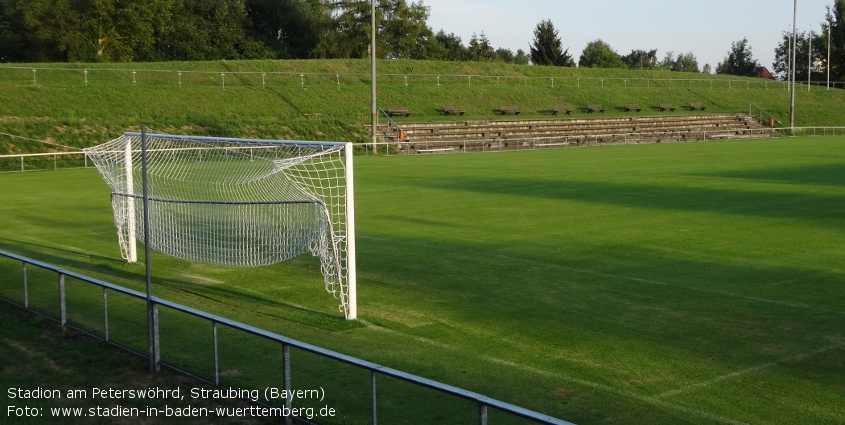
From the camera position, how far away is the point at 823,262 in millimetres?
13227

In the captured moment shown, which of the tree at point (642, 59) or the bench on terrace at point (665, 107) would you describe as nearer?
the bench on terrace at point (665, 107)

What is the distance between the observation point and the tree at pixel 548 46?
97125 mm

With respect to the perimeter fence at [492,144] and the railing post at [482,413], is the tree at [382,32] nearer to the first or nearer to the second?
the perimeter fence at [492,144]

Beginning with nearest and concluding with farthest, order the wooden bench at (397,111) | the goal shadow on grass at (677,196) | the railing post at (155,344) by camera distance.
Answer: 1. the railing post at (155,344)
2. the goal shadow on grass at (677,196)
3. the wooden bench at (397,111)

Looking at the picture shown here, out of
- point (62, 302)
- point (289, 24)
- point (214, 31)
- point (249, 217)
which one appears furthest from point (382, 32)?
point (62, 302)

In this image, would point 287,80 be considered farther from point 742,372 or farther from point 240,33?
point 742,372

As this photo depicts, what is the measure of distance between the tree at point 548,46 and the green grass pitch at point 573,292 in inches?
2998

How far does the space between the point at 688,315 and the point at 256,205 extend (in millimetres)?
6635

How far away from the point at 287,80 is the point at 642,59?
10268 cm

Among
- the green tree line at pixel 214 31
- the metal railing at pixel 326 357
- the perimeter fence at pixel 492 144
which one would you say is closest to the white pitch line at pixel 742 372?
the metal railing at pixel 326 357

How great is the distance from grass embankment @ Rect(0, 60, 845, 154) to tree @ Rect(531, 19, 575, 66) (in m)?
24.7

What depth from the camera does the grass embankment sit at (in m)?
40.3

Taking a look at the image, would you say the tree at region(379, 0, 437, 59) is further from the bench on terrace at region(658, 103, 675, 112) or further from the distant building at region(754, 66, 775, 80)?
the distant building at region(754, 66, 775, 80)

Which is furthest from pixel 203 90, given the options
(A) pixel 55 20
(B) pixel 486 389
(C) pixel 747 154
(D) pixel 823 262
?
(B) pixel 486 389
